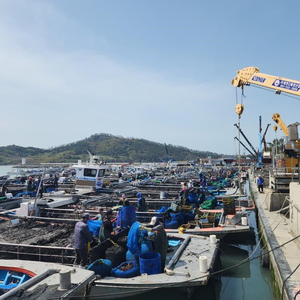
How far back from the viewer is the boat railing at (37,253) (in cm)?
790

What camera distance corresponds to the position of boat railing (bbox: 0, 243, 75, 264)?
7898 millimetres

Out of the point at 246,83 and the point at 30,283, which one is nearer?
the point at 30,283

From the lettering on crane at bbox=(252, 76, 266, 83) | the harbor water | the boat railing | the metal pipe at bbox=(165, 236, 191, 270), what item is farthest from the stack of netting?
the boat railing

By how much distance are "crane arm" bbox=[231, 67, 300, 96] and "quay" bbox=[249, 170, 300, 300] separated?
5.11 meters

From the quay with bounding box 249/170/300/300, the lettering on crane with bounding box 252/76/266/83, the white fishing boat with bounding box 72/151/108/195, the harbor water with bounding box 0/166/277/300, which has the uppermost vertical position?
the lettering on crane with bounding box 252/76/266/83

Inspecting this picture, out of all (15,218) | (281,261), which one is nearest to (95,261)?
(281,261)

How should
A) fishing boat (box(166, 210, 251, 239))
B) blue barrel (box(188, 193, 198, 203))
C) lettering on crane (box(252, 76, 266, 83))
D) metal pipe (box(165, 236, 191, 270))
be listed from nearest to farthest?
metal pipe (box(165, 236, 191, 270)), fishing boat (box(166, 210, 251, 239)), lettering on crane (box(252, 76, 266, 83)), blue barrel (box(188, 193, 198, 203))

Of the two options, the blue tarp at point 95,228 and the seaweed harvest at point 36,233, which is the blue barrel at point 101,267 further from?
the seaweed harvest at point 36,233

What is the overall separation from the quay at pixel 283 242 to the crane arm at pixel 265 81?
511 cm

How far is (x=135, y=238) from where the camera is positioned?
6848 millimetres

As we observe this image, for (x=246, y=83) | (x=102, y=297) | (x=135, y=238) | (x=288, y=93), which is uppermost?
(x=246, y=83)

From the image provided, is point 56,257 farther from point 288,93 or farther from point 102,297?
point 288,93

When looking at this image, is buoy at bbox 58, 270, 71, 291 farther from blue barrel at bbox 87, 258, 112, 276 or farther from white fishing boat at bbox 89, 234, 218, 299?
blue barrel at bbox 87, 258, 112, 276

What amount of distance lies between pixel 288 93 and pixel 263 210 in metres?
6.49
